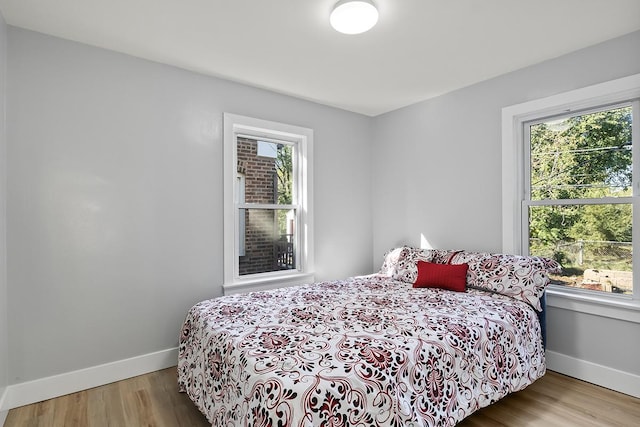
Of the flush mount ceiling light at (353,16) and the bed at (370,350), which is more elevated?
the flush mount ceiling light at (353,16)

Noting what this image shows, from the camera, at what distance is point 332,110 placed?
3965 mm

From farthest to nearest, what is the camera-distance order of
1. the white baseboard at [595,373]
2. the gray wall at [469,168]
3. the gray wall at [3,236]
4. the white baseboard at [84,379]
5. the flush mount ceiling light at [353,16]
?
the gray wall at [469,168] → the white baseboard at [595,373] → the white baseboard at [84,379] → the gray wall at [3,236] → the flush mount ceiling light at [353,16]

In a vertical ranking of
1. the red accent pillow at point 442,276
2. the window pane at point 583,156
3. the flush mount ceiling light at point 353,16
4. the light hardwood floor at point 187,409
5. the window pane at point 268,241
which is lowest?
the light hardwood floor at point 187,409

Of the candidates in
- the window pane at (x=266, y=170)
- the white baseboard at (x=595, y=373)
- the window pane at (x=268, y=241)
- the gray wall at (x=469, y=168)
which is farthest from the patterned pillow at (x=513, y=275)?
the window pane at (x=266, y=170)

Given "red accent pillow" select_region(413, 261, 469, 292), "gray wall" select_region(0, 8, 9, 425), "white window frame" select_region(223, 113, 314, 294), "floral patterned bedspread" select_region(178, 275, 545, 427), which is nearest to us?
"floral patterned bedspread" select_region(178, 275, 545, 427)

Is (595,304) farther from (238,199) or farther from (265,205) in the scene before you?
(238,199)

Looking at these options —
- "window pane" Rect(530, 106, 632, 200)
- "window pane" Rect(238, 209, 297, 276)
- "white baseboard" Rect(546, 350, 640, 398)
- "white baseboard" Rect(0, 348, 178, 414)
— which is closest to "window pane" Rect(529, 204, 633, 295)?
"window pane" Rect(530, 106, 632, 200)

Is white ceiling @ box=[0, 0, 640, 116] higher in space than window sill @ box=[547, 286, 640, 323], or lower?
higher

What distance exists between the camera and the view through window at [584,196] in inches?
99.4

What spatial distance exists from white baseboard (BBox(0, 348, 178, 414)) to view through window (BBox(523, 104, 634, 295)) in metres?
3.28

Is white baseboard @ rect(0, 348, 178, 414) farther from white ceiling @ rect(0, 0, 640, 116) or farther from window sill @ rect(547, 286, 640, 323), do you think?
Answer: window sill @ rect(547, 286, 640, 323)

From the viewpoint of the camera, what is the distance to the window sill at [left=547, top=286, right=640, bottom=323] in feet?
7.81

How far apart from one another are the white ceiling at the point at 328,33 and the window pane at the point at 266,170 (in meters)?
0.67

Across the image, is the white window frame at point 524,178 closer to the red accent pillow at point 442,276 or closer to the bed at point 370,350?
the bed at point 370,350
